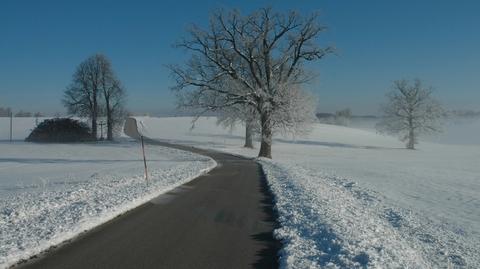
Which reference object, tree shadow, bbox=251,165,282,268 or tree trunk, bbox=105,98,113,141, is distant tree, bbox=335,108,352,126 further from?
tree shadow, bbox=251,165,282,268

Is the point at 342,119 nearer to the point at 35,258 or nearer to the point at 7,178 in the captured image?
the point at 7,178

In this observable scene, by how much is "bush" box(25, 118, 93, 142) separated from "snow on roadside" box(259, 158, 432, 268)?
55020mm

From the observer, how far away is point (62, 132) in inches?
2468

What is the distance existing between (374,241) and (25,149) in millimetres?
51007

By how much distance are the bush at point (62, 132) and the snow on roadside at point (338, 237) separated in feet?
181

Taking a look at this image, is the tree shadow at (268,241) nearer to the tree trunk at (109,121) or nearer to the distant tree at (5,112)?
the tree trunk at (109,121)

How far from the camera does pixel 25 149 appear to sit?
5062 centimetres

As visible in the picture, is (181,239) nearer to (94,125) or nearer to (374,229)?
(374,229)

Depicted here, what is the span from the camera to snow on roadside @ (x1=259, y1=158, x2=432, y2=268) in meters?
6.67

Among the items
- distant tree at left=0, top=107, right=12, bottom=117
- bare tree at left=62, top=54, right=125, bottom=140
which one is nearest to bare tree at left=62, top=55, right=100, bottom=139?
bare tree at left=62, top=54, right=125, bottom=140

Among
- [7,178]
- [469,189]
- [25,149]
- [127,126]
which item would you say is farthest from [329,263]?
[25,149]

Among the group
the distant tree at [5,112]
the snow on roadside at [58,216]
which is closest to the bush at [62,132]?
the snow on roadside at [58,216]

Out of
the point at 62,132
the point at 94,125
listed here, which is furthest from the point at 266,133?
the point at 62,132

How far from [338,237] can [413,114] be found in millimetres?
64036
